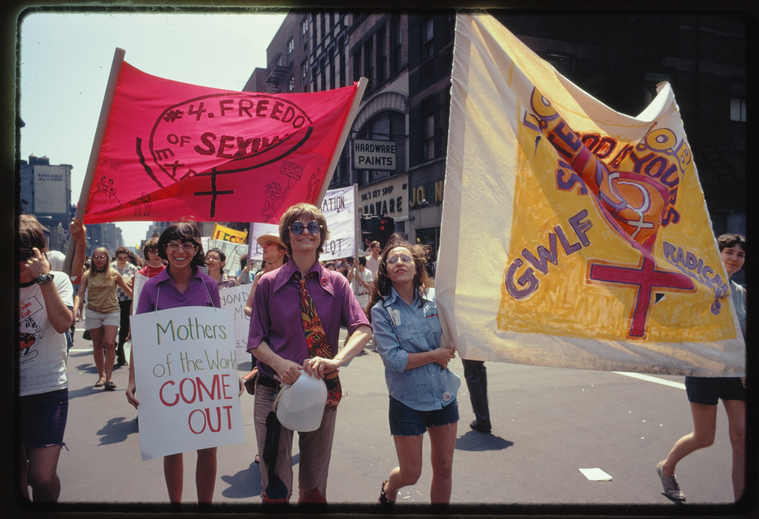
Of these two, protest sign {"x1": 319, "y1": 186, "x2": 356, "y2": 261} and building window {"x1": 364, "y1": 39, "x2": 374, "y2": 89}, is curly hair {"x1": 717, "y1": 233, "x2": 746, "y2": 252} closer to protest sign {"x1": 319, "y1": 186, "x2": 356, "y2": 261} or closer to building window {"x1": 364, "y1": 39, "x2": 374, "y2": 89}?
protest sign {"x1": 319, "y1": 186, "x2": 356, "y2": 261}

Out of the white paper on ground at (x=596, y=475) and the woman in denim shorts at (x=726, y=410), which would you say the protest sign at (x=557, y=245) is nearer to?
the woman in denim shorts at (x=726, y=410)

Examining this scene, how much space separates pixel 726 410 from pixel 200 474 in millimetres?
3420

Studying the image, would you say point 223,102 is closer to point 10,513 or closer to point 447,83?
point 10,513

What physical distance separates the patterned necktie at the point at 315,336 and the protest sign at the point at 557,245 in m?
0.66

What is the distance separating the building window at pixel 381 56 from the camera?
24.5m

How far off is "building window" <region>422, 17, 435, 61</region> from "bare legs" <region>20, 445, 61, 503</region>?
2041 centimetres

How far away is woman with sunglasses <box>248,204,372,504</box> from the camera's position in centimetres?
259

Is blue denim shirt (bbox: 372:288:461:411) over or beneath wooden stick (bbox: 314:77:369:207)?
beneath

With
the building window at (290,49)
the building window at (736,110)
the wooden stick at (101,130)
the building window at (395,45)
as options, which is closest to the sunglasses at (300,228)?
the wooden stick at (101,130)

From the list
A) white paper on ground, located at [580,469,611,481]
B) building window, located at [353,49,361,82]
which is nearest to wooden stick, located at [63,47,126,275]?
white paper on ground, located at [580,469,611,481]

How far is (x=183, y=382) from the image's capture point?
2.85 meters

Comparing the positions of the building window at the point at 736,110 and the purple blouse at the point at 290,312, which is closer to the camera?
the purple blouse at the point at 290,312

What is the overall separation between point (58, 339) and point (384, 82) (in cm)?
2378

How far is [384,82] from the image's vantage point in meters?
24.6
